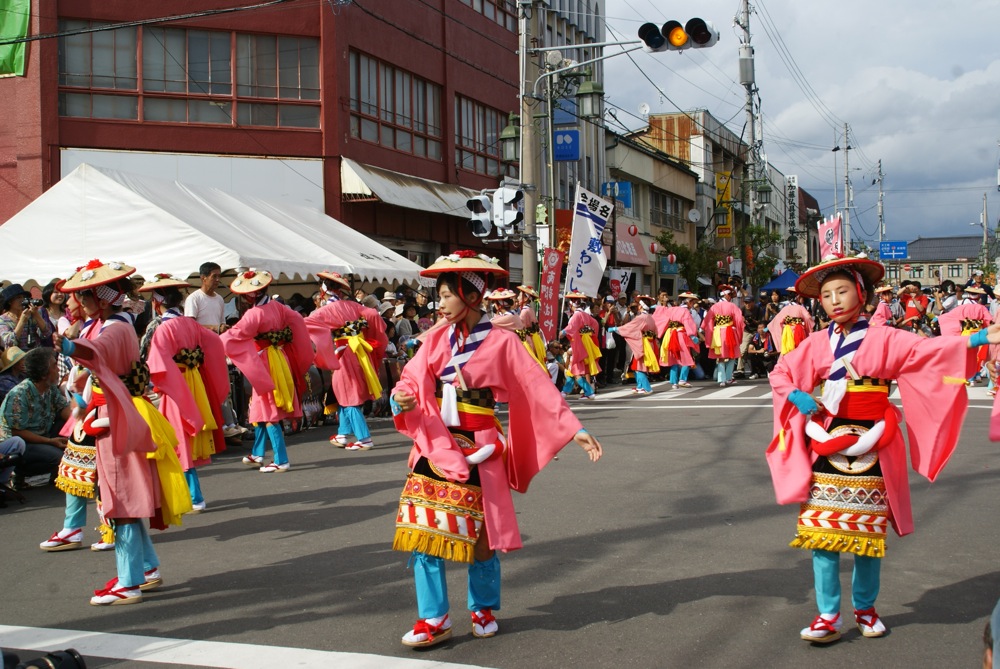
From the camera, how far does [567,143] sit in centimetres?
2562

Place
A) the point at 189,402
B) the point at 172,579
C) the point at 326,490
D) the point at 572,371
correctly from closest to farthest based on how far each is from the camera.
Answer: the point at 172,579
the point at 189,402
the point at 326,490
the point at 572,371

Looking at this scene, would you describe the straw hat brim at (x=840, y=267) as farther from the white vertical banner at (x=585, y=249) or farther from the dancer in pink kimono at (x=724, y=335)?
the dancer in pink kimono at (x=724, y=335)

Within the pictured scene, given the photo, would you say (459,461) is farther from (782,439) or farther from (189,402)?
(189,402)

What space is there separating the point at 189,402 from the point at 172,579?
167 centimetres

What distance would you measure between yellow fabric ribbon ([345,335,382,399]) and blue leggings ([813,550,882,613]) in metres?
7.71

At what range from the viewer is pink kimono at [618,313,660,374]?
1848 cm

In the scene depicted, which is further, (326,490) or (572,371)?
(572,371)

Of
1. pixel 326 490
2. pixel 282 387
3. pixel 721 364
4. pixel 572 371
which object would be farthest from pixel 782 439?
pixel 721 364

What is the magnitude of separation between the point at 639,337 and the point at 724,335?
1.76m

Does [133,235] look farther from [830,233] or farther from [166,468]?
[830,233]

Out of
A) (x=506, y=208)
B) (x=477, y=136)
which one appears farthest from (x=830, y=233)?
(x=477, y=136)

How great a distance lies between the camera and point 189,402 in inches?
293

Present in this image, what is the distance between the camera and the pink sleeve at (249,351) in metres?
9.60

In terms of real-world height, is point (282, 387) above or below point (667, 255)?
below
